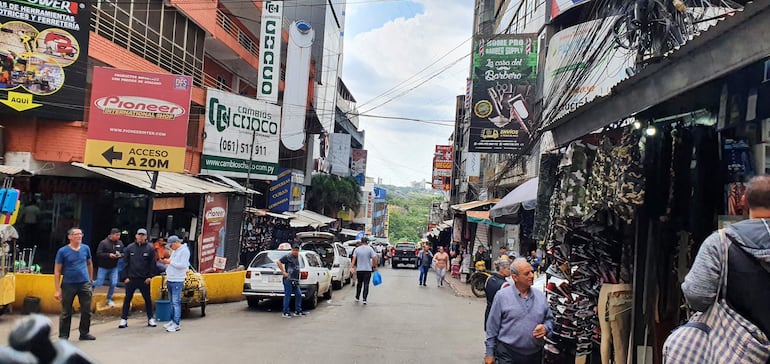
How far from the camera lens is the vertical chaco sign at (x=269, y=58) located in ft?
81.3

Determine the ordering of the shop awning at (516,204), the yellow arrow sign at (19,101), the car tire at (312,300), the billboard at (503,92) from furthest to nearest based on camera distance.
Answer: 1. the billboard at (503,92)
2. the car tire at (312,300)
3. the yellow arrow sign at (19,101)
4. the shop awning at (516,204)

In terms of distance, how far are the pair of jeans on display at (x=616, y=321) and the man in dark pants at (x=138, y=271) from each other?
8009 mm

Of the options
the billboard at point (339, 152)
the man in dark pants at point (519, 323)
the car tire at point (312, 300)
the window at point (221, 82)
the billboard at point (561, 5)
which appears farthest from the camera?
the billboard at point (339, 152)

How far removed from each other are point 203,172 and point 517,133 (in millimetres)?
12241

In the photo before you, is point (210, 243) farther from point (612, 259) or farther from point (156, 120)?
point (612, 259)

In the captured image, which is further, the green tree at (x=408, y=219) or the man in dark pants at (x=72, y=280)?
the green tree at (x=408, y=219)

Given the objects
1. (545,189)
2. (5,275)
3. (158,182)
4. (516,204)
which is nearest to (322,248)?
(158,182)

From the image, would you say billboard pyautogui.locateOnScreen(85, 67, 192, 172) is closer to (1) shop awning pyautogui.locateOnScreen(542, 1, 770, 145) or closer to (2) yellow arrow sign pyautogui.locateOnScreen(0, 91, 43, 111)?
(2) yellow arrow sign pyautogui.locateOnScreen(0, 91, 43, 111)

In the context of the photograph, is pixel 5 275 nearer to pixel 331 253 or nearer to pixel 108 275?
pixel 108 275

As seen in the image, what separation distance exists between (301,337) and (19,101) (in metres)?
9.91

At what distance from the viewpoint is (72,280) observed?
27.7 ft

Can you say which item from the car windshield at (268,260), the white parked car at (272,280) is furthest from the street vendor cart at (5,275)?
the car windshield at (268,260)

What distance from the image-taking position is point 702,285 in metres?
2.75

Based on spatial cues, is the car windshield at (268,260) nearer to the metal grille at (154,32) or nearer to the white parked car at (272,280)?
the white parked car at (272,280)
